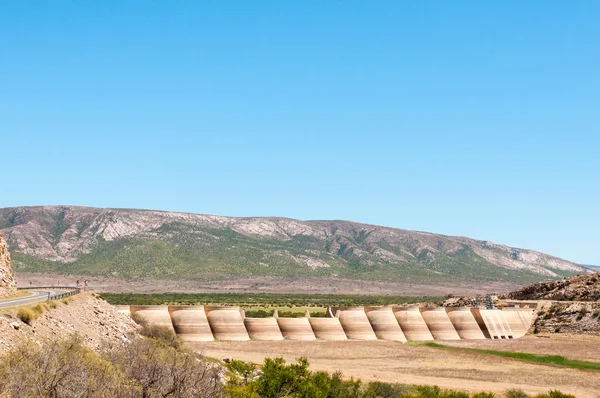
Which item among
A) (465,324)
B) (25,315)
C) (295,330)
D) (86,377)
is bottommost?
(465,324)

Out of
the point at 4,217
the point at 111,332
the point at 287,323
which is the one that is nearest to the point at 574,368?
the point at 287,323

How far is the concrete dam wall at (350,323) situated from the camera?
5778cm

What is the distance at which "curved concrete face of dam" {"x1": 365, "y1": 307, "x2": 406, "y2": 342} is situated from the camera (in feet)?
215

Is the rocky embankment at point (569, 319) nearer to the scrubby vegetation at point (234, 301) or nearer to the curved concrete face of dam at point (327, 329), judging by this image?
the curved concrete face of dam at point (327, 329)

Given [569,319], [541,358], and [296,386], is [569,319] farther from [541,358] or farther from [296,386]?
[296,386]

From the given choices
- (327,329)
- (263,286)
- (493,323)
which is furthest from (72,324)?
(263,286)

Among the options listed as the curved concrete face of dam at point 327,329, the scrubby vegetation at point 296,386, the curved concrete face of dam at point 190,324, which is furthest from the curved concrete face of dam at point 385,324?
the scrubby vegetation at point 296,386

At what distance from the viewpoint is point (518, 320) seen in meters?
71.3

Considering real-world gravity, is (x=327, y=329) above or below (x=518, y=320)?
below

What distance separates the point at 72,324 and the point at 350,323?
37.7 m

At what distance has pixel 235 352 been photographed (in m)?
52.7

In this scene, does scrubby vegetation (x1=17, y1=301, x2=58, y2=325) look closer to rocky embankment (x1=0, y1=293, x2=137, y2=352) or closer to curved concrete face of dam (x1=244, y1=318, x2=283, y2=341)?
rocky embankment (x1=0, y1=293, x2=137, y2=352)

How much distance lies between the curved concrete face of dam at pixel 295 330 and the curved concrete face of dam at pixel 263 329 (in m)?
0.57

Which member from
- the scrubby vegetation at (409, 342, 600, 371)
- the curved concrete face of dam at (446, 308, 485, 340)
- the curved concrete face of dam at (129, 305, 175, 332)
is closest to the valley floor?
the curved concrete face of dam at (446, 308, 485, 340)
